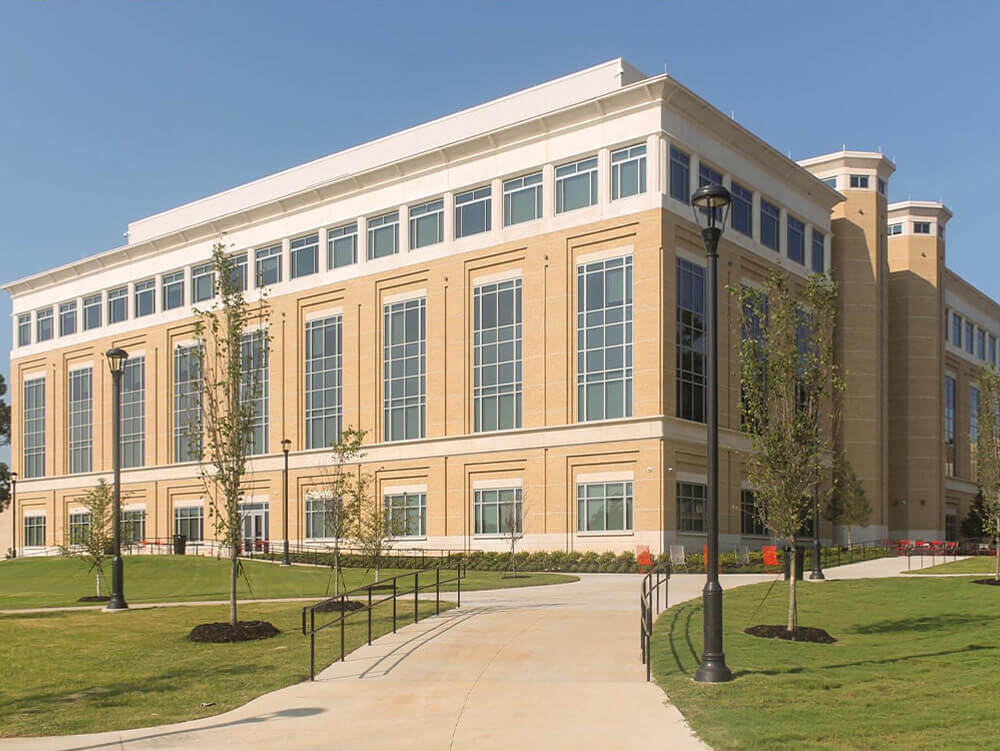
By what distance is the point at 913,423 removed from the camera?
78812mm

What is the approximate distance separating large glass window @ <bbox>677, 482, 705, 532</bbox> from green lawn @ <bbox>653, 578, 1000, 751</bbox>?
25531mm

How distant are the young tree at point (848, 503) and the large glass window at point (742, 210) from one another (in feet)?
45.8

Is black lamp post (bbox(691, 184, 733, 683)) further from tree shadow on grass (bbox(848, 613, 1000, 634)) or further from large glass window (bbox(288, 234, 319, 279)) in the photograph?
large glass window (bbox(288, 234, 319, 279))

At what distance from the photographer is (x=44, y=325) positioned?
284ft

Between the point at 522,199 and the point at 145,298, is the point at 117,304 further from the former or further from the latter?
the point at 522,199

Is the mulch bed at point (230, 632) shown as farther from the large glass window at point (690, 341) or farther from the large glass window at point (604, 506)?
the large glass window at point (690, 341)

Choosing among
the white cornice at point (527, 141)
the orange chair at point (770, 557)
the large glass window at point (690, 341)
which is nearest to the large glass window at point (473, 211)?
the white cornice at point (527, 141)

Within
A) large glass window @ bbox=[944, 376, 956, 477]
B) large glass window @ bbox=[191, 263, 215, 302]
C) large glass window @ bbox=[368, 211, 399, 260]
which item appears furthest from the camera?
large glass window @ bbox=[944, 376, 956, 477]

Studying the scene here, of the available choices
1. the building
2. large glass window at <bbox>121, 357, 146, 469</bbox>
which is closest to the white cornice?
the building

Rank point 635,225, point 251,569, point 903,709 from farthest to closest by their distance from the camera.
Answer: point 635,225
point 251,569
point 903,709

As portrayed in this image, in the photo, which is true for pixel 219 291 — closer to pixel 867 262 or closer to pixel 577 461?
pixel 577 461

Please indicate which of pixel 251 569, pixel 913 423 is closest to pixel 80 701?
pixel 251 569

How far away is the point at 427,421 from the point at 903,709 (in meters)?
47.6

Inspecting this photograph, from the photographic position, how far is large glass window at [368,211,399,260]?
2454 inches
